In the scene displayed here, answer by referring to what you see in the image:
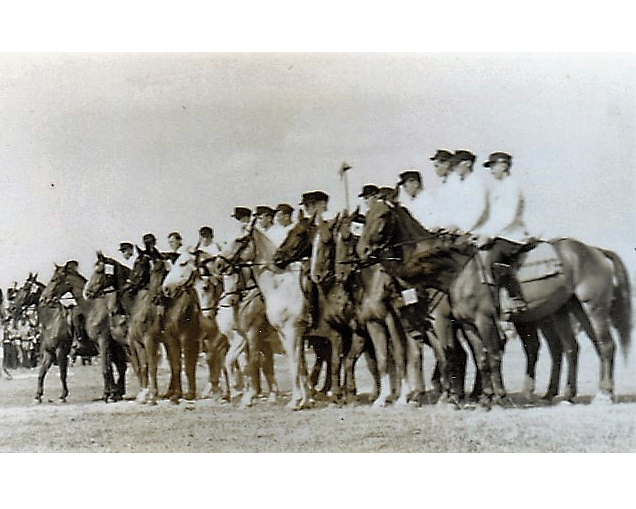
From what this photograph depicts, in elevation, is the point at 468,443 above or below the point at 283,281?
below

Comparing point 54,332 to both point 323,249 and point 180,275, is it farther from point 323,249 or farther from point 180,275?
point 323,249

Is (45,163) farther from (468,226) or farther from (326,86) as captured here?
(468,226)

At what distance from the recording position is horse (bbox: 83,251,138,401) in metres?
4.83

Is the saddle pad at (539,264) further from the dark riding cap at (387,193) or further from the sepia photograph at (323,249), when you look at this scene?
the dark riding cap at (387,193)

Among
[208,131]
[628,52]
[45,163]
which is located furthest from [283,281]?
[628,52]

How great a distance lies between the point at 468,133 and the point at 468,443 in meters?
1.88

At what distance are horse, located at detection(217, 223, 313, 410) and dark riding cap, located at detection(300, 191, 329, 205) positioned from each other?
0.35 m

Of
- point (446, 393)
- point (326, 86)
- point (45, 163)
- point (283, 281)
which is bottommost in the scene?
point (446, 393)

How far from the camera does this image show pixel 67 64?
15.7ft

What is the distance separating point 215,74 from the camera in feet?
15.5

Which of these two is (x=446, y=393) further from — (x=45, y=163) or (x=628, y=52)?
(x=45, y=163)

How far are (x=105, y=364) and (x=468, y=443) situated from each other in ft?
7.57

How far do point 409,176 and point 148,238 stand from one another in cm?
167

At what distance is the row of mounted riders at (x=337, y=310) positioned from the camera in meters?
4.63
